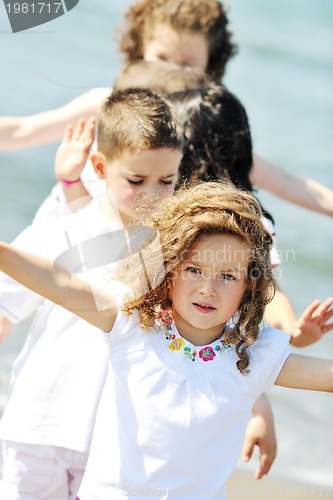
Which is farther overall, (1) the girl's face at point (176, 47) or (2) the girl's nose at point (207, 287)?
(1) the girl's face at point (176, 47)

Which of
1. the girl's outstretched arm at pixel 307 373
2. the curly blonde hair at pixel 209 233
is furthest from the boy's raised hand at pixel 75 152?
the girl's outstretched arm at pixel 307 373

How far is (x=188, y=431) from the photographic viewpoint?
7.25 feet

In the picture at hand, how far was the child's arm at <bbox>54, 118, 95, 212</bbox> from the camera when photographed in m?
3.07

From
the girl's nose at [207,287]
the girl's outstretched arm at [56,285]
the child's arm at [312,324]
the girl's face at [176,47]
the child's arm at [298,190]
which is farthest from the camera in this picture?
the girl's face at [176,47]

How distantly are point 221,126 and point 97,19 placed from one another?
6060 millimetres

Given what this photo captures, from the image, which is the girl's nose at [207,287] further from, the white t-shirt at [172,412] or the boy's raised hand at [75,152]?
the boy's raised hand at [75,152]

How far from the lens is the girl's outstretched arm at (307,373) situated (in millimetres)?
2227

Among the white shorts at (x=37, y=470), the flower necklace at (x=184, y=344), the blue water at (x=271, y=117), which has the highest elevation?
the flower necklace at (x=184, y=344)

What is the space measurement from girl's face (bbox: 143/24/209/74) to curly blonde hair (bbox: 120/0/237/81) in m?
0.04

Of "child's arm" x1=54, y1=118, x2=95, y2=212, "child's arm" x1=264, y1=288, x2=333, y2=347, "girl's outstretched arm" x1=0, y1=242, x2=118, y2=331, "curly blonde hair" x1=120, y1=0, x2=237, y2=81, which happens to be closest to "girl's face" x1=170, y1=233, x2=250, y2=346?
"girl's outstretched arm" x1=0, y1=242, x2=118, y2=331

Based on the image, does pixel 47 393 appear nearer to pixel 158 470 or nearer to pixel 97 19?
pixel 158 470

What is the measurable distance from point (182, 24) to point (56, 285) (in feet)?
8.64

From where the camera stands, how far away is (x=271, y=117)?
31.4 ft

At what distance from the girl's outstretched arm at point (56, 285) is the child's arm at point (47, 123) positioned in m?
1.61
